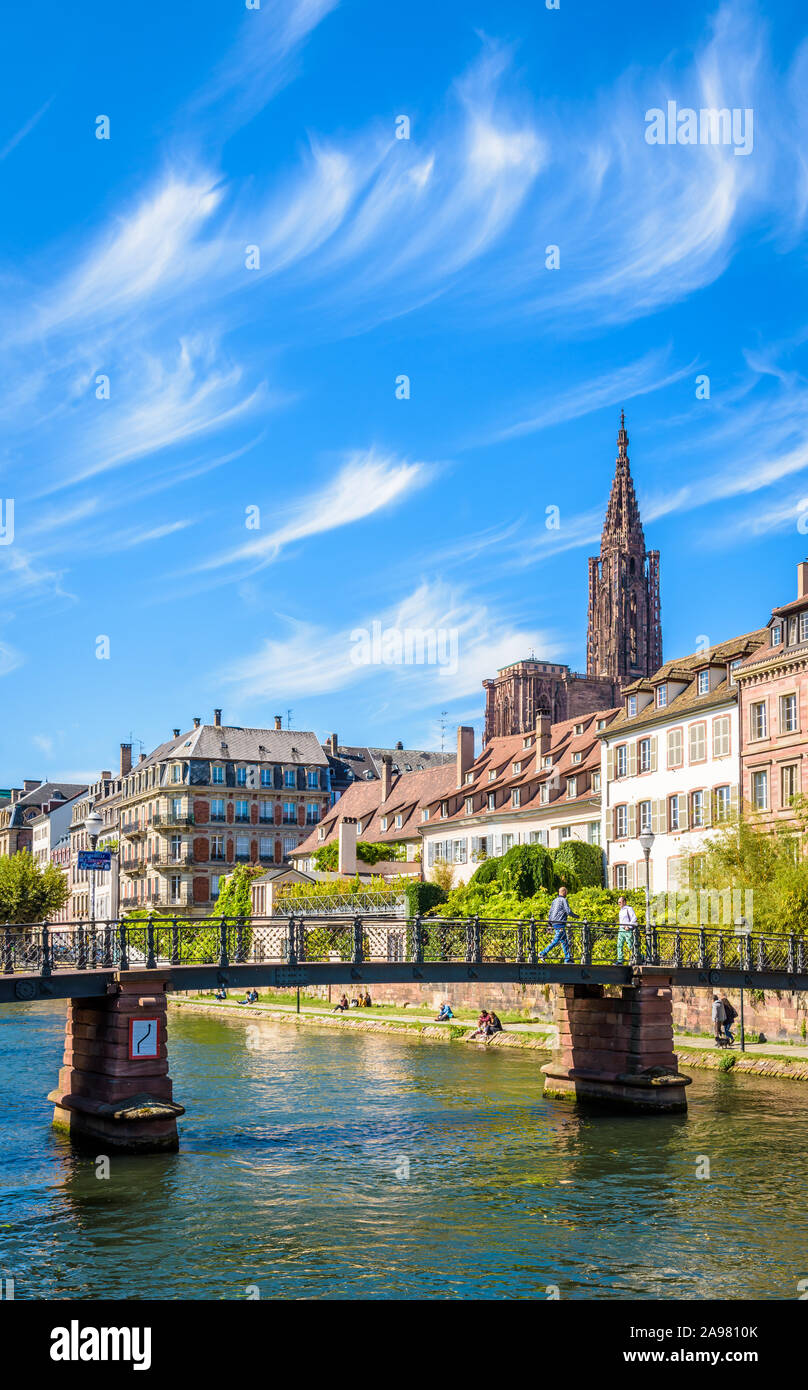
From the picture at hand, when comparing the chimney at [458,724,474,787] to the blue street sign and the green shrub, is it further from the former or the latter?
the blue street sign

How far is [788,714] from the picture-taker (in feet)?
165

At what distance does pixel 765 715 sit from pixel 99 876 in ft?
267

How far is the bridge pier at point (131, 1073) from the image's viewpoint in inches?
1105

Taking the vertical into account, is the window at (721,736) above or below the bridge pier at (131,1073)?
above

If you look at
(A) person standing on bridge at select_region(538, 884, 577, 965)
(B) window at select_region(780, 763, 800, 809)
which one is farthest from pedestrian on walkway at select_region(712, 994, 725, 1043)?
(A) person standing on bridge at select_region(538, 884, 577, 965)

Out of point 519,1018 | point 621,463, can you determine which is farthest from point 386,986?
point 621,463

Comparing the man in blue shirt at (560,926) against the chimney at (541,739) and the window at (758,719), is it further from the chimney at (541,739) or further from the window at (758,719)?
the chimney at (541,739)

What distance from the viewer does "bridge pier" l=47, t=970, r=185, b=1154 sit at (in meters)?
28.1

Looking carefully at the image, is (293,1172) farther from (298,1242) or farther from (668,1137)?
(668,1137)

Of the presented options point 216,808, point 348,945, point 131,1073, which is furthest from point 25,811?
point 131,1073

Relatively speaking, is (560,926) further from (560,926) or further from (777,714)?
(777,714)

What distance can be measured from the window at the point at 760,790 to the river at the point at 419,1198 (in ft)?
48.6

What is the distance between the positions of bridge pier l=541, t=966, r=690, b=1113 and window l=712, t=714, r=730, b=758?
19711 millimetres

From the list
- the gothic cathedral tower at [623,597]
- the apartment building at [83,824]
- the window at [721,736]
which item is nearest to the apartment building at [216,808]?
the apartment building at [83,824]
